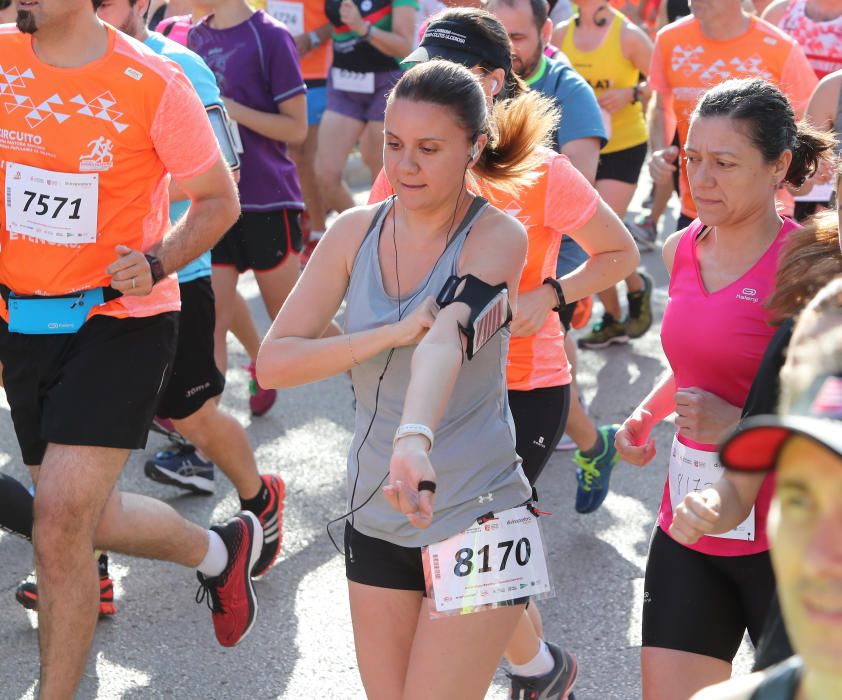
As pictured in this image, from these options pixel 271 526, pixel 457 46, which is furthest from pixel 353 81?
pixel 457 46

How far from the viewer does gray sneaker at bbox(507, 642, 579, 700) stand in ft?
11.7

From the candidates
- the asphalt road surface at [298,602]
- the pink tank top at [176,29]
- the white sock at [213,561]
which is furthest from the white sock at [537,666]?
the pink tank top at [176,29]

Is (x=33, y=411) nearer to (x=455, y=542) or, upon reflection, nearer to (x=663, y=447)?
(x=455, y=542)

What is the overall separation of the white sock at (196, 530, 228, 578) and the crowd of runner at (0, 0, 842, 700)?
2cm

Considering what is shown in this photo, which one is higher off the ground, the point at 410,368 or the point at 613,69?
the point at 410,368

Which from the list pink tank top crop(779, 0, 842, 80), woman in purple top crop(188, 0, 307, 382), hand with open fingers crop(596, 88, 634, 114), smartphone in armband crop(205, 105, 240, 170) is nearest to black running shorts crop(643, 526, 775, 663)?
smartphone in armband crop(205, 105, 240, 170)

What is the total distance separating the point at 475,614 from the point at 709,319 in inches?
34.1

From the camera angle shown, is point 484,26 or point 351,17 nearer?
point 484,26

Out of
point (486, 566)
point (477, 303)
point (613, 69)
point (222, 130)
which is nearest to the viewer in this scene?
point (477, 303)

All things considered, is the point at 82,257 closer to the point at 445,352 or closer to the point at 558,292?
the point at 558,292

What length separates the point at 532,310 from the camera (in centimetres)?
349

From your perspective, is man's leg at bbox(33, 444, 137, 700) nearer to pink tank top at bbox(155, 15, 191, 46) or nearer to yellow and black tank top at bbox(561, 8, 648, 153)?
pink tank top at bbox(155, 15, 191, 46)

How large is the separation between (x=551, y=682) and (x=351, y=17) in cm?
500

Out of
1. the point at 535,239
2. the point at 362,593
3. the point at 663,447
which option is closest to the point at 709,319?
the point at 535,239
